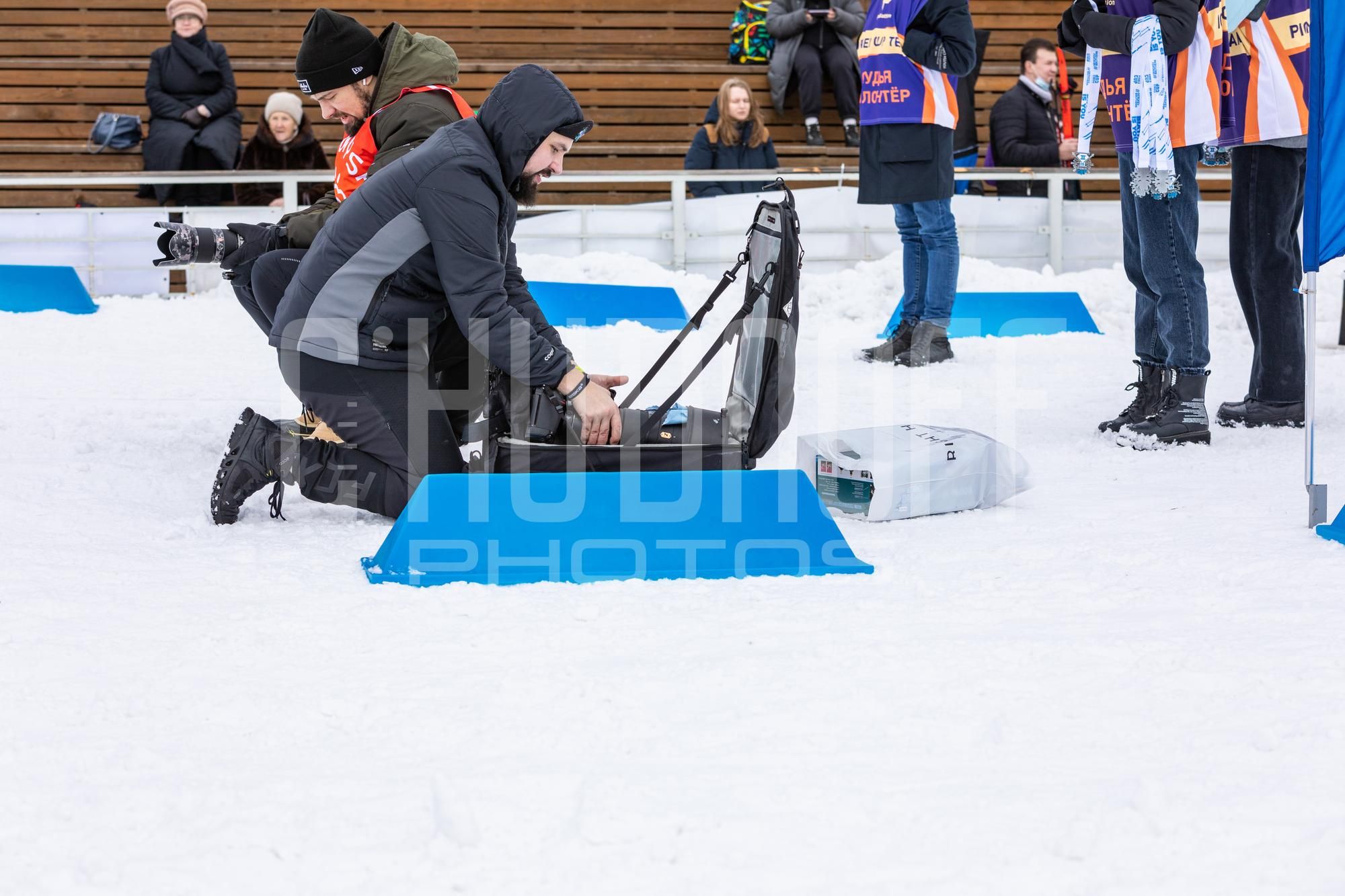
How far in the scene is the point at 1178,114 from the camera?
330cm

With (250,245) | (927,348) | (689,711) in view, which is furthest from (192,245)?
(927,348)

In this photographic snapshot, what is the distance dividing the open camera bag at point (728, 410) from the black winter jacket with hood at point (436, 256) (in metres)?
0.17

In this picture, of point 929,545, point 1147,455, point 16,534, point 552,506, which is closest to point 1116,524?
point 929,545

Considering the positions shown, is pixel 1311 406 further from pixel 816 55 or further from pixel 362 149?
pixel 816 55

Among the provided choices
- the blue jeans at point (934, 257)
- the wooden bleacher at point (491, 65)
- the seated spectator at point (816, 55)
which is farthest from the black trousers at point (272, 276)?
the seated spectator at point (816, 55)

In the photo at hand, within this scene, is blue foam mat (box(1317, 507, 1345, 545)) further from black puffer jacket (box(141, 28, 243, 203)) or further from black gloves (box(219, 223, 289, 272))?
black puffer jacket (box(141, 28, 243, 203))

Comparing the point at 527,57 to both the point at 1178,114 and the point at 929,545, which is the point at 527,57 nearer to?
the point at 1178,114

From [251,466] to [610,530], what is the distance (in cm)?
87

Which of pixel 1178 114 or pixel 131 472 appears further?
pixel 1178 114

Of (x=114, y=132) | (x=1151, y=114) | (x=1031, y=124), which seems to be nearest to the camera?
(x=1151, y=114)

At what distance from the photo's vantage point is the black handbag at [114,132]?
8.26 meters

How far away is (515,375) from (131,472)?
1.13 metres

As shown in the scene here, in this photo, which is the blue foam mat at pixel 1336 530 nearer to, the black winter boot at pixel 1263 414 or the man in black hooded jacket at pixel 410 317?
the black winter boot at pixel 1263 414

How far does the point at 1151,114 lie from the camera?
3230mm
